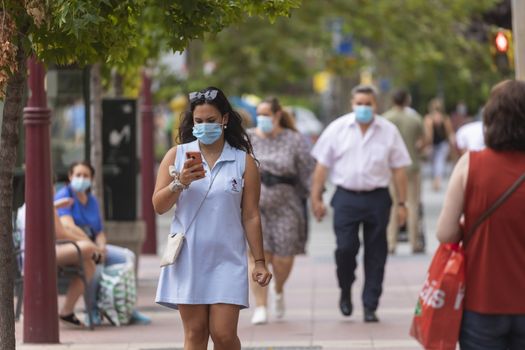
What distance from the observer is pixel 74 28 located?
21.6 ft

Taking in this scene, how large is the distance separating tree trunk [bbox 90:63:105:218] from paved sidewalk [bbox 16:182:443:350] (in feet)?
3.38

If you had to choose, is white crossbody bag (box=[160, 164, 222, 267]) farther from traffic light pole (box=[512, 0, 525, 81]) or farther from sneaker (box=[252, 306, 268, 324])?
traffic light pole (box=[512, 0, 525, 81])

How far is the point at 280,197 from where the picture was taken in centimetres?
1090

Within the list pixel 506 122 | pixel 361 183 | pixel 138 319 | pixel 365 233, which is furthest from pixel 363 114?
pixel 506 122

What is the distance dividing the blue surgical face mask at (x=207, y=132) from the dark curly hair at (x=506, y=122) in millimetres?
1543

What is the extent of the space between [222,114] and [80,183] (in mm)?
4052

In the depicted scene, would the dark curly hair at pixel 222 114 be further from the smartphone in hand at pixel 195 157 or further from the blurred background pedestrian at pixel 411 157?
the blurred background pedestrian at pixel 411 157

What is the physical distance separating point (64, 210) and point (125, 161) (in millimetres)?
3023

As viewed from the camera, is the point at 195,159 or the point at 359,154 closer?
the point at 195,159

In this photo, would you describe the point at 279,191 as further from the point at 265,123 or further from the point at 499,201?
the point at 499,201

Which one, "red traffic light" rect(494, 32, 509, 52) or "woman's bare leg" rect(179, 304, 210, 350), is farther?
"red traffic light" rect(494, 32, 509, 52)

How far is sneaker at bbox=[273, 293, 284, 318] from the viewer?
10.9m

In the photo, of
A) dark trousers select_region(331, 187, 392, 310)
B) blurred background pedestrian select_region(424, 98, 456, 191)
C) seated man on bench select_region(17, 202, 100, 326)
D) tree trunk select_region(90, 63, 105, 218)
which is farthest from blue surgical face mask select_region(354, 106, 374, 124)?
blurred background pedestrian select_region(424, 98, 456, 191)

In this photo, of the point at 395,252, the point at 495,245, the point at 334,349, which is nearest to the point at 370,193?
the point at 334,349
